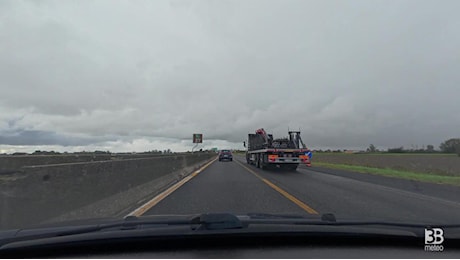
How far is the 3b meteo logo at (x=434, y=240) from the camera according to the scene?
348 cm

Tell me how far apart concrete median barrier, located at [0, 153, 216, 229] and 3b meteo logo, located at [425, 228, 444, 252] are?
5390 mm

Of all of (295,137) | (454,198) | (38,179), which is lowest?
(454,198)

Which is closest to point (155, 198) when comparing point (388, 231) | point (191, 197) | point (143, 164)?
point (191, 197)

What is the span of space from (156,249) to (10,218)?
2935 millimetres

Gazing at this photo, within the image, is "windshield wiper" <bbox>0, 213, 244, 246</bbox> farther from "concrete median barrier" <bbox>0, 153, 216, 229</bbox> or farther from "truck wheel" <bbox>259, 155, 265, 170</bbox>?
"truck wheel" <bbox>259, 155, 265, 170</bbox>

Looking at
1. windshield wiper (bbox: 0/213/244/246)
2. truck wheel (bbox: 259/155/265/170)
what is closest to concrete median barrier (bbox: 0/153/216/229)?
windshield wiper (bbox: 0/213/244/246)

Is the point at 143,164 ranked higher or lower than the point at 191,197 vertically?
higher

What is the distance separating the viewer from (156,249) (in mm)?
3391

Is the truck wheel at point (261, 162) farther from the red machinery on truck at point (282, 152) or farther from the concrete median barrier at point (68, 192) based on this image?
the concrete median barrier at point (68, 192)

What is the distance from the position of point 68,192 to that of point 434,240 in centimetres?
597

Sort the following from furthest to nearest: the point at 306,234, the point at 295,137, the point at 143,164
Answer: the point at 295,137
the point at 143,164
the point at 306,234

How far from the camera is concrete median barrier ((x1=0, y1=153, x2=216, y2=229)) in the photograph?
5.08 m

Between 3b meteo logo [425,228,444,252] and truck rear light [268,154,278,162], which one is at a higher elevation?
truck rear light [268,154,278,162]

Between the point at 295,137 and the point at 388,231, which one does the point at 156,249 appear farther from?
the point at 295,137
